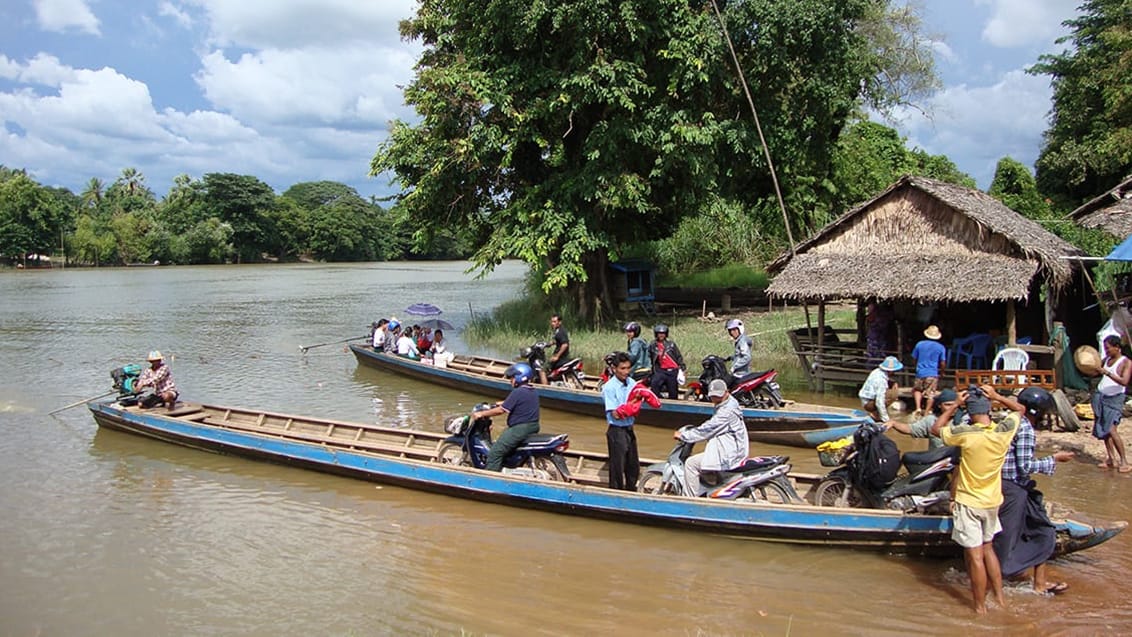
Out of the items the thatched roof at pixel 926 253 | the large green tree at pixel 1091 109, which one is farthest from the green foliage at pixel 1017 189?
the thatched roof at pixel 926 253

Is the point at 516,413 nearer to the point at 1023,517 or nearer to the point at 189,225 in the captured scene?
the point at 1023,517

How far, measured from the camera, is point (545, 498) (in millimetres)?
7789

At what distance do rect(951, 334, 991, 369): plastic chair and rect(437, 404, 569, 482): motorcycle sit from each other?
25.7ft

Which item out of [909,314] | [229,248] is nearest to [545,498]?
[909,314]

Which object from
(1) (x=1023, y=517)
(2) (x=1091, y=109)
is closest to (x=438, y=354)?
(1) (x=1023, y=517)

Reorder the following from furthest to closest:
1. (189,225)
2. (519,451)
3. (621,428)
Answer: (189,225) → (519,451) → (621,428)

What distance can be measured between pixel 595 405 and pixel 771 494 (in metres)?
5.33

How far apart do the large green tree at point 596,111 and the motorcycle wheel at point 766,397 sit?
26.1ft

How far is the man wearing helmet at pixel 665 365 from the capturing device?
1105 centimetres

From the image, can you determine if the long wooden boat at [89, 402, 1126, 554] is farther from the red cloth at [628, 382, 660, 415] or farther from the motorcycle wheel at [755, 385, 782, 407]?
the motorcycle wheel at [755, 385, 782, 407]

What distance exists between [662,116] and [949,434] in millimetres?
13409

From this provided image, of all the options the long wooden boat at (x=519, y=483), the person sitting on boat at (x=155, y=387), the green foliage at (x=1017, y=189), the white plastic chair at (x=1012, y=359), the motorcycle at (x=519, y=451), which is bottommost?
the long wooden boat at (x=519, y=483)

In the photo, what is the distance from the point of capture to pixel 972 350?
516 inches

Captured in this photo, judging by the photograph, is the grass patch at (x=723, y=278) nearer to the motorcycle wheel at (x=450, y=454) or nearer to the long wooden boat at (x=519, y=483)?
the long wooden boat at (x=519, y=483)
